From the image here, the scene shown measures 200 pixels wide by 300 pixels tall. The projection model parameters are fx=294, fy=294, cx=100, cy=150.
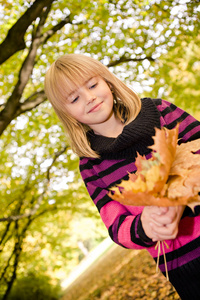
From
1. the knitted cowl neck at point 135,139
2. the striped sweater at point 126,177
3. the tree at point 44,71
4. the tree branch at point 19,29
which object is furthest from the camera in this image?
the tree at point 44,71

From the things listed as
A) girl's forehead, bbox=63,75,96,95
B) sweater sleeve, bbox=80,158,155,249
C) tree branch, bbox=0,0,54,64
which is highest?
tree branch, bbox=0,0,54,64

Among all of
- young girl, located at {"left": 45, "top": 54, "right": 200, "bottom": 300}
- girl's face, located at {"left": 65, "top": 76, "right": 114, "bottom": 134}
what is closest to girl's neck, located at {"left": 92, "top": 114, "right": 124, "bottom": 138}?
young girl, located at {"left": 45, "top": 54, "right": 200, "bottom": 300}

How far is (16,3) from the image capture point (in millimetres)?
6570

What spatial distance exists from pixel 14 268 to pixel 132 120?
315 inches

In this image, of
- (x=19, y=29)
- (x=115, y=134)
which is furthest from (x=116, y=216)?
(x=19, y=29)

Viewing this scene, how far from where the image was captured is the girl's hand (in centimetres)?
128

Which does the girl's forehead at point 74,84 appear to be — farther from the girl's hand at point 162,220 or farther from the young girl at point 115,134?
the girl's hand at point 162,220

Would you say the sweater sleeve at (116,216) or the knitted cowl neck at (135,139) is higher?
the knitted cowl neck at (135,139)

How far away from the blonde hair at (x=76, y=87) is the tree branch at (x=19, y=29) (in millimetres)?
1492

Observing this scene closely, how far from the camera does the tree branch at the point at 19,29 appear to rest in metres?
3.30

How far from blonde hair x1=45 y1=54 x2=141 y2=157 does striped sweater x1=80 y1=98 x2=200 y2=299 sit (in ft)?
0.26

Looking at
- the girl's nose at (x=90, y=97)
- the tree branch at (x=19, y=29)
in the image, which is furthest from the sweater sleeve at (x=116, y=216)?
the tree branch at (x=19, y=29)

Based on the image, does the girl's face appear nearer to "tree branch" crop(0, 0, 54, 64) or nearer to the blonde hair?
the blonde hair

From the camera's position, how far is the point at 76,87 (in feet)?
6.51
